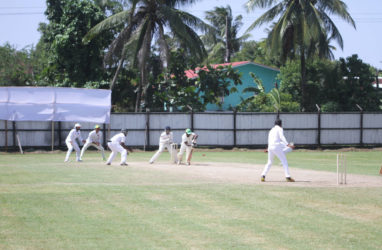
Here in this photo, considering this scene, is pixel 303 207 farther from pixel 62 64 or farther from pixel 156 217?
pixel 62 64

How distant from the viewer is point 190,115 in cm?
3141

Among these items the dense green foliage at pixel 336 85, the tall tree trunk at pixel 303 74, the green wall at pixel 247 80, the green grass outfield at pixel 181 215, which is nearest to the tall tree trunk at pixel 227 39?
the green wall at pixel 247 80

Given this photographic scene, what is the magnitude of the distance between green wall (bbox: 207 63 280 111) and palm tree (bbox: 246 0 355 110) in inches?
377

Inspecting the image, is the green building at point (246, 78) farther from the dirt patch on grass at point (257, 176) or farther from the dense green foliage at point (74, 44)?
the dirt patch on grass at point (257, 176)

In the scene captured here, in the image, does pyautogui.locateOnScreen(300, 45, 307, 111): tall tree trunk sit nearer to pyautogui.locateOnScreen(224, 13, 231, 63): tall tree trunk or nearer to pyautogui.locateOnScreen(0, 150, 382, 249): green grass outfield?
pyautogui.locateOnScreen(224, 13, 231, 63): tall tree trunk

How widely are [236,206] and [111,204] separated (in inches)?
103

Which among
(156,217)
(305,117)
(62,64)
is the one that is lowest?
(156,217)

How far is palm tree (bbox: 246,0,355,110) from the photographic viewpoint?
35062mm

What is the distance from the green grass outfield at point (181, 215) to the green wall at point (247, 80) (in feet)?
105

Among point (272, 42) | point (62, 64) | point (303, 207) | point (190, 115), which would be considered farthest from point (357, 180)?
point (62, 64)

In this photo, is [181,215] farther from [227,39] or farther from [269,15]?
[227,39]

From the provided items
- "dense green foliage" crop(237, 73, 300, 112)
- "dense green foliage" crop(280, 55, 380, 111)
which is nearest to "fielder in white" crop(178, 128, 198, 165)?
"dense green foliage" crop(237, 73, 300, 112)

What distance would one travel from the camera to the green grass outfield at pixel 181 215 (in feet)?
26.6

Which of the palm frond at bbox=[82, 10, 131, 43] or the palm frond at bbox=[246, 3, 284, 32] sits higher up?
the palm frond at bbox=[246, 3, 284, 32]
